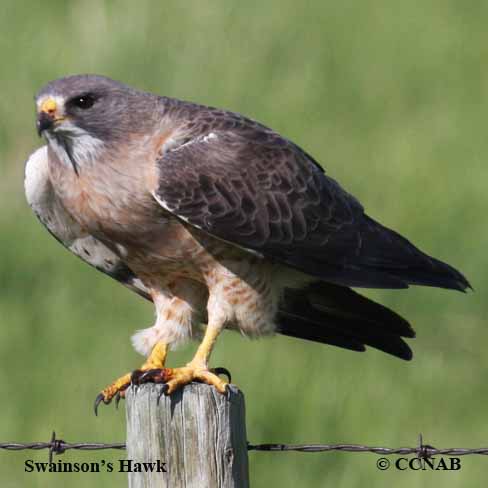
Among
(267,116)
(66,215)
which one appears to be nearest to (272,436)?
(66,215)

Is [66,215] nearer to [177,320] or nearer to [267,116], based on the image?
[177,320]

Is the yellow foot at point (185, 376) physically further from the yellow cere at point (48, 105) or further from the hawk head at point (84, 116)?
the yellow cere at point (48, 105)

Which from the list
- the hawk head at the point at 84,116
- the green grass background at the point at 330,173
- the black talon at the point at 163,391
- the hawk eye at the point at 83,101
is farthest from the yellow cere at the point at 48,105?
the green grass background at the point at 330,173

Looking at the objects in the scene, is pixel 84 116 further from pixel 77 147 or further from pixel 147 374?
pixel 147 374

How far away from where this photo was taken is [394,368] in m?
8.72

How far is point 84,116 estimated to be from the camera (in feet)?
20.5

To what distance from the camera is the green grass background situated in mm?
7801

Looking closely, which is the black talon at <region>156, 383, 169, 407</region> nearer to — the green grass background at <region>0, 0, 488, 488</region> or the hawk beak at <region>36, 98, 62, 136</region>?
the hawk beak at <region>36, 98, 62, 136</region>

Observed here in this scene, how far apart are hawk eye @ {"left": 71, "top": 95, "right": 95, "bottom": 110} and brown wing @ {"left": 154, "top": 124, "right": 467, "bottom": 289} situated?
0.41 meters

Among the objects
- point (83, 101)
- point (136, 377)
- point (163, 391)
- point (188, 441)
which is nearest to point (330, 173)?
point (83, 101)

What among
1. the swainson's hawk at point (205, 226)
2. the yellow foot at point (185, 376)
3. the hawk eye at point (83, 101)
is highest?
the hawk eye at point (83, 101)

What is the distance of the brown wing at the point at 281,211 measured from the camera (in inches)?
243

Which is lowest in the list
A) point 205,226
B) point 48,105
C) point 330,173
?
point 205,226

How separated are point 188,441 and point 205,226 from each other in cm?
141
